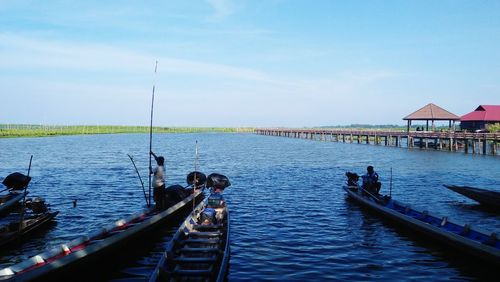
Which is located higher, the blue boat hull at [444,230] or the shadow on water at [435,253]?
the blue boat hull at [444,230]

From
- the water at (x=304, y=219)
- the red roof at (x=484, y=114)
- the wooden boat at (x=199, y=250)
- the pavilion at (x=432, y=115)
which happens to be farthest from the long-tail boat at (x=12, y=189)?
the red roof at (x=484, y=114)

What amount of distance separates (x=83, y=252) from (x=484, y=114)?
6795cm

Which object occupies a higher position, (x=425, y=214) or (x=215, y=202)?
(x=215, y=202)

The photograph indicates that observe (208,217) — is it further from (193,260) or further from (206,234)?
(193,260)

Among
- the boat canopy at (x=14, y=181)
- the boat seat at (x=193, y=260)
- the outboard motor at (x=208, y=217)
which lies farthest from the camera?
the boat canopy at (x=14, y=181)

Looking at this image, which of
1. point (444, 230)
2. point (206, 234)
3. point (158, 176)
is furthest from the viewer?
point (158, 176)

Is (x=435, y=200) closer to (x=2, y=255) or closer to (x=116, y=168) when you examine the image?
(x=2, y=255)

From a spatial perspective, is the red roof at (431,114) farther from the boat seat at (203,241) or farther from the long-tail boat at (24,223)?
the long-tail boat at (24,223)

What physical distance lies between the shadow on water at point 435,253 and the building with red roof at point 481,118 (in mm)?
55251

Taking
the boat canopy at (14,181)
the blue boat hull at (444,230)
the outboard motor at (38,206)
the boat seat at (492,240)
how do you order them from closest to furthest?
the blue boat hull at (444,230) < the boat seat at (492,240) < the outboard motor at (38,206) < the boat canopy at (14,181)

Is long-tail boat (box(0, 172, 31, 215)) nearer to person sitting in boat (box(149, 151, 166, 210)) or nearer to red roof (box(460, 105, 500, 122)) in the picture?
person sitting in boat (box(149, 151, 166, 210))

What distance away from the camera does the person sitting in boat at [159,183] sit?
15820mm

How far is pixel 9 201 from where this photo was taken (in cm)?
1669

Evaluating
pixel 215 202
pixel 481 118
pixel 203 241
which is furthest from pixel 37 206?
pixel 481 118
